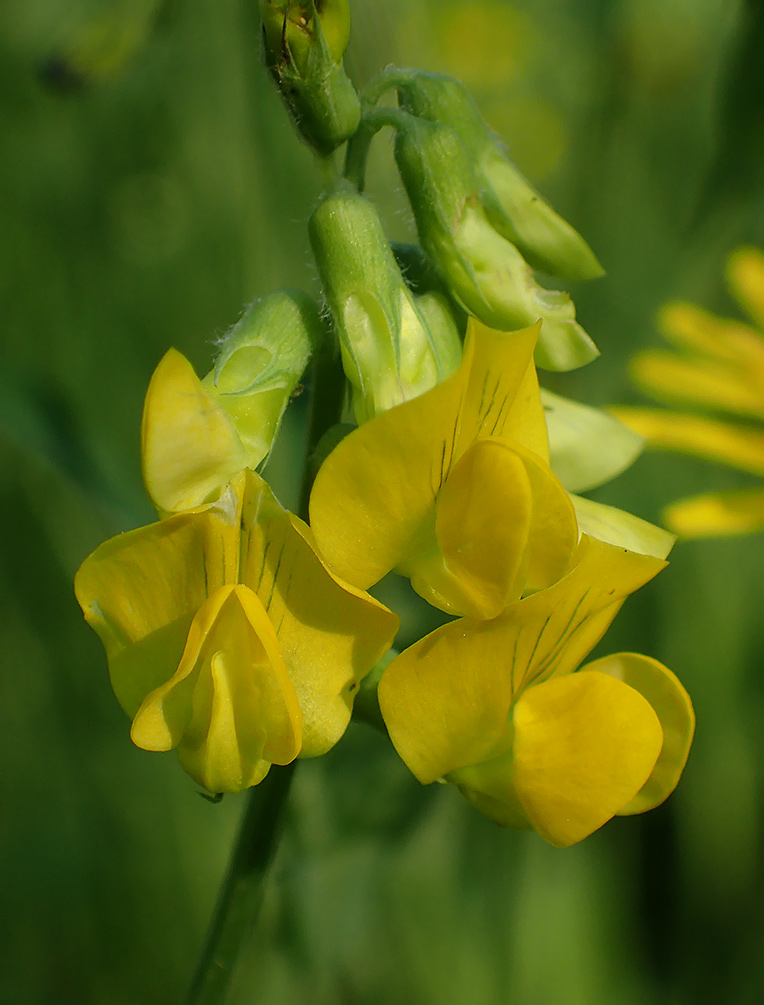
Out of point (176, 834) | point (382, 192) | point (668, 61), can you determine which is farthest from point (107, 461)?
point (668, 61)

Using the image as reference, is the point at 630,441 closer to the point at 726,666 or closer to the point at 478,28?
the point at 726,666

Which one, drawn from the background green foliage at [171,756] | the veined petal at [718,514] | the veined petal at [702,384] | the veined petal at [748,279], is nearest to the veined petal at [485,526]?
the background green foliage at [171,756]

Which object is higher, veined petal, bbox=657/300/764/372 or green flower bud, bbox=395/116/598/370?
green flower bud, bbox=395/116/598/370

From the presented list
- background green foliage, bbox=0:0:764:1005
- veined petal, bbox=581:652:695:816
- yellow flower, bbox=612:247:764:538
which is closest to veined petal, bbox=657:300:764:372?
yellow flower, bbox=612:247:764:538

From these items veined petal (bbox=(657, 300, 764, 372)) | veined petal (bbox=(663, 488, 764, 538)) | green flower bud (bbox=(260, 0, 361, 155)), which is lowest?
veined petal (bbox=(663, 488, 764, 538))

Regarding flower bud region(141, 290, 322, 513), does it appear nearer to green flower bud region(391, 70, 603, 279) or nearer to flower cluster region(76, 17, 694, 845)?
flower cluster region(76, 17, 694, 845)

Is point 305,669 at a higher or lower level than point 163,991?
higher

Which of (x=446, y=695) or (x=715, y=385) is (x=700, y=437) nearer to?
(x=715, y=385)
